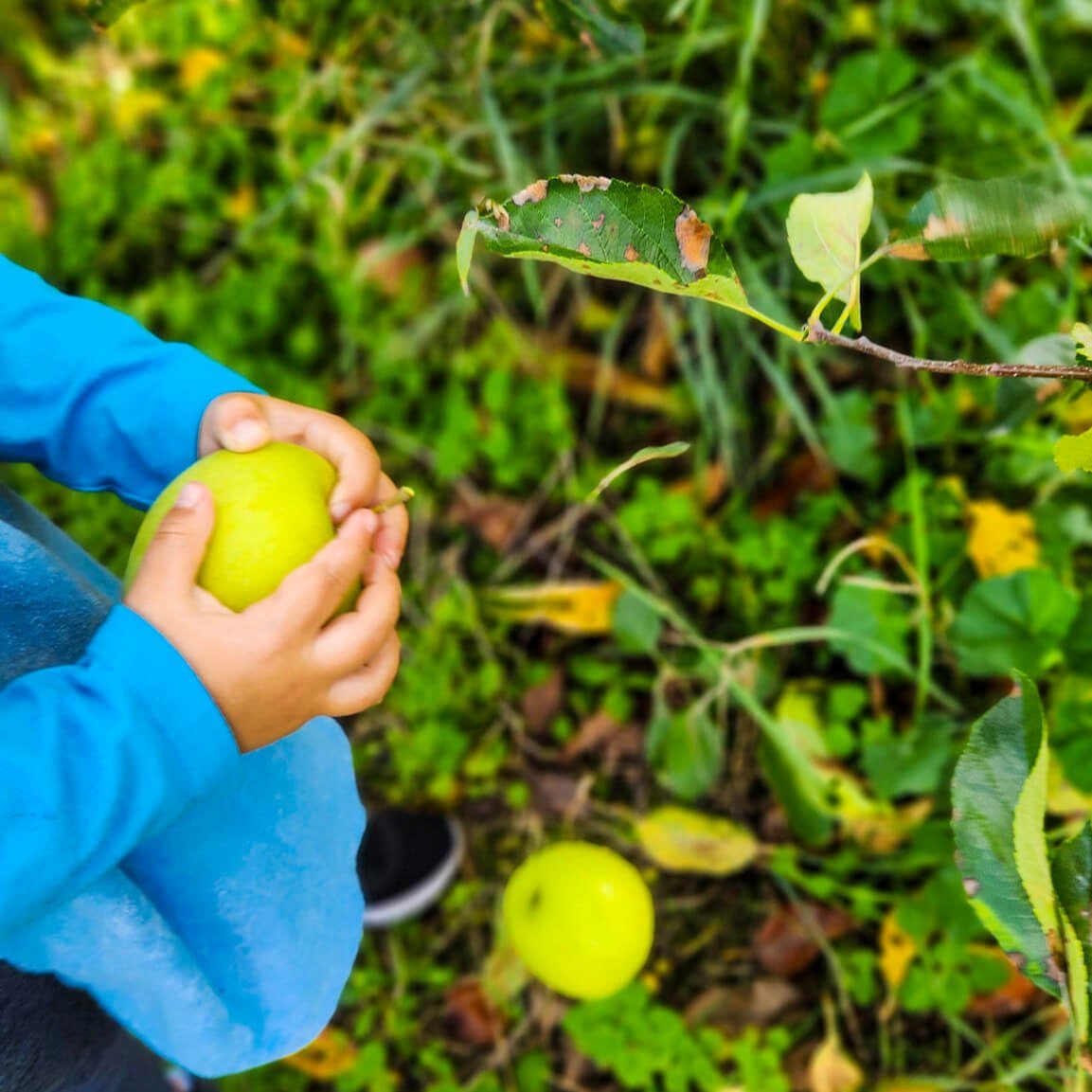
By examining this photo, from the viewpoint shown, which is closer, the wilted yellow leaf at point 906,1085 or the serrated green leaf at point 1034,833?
the serrated green leaf at point 1034,833

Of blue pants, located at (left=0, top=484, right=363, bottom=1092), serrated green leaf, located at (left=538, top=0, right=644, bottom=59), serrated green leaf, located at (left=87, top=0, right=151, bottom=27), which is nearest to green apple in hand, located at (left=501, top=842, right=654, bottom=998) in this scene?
blue pants, located at (left=0, top=484, right=363, bottom=1092)

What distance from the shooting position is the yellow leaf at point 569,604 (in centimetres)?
162

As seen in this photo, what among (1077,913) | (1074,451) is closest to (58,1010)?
(1077,913)

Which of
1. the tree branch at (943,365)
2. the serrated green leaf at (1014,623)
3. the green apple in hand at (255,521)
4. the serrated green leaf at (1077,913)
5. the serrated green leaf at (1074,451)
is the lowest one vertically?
the serrated green leaf at (1014,623)

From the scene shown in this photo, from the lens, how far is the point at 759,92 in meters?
1.55

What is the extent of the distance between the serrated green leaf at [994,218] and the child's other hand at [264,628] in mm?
475

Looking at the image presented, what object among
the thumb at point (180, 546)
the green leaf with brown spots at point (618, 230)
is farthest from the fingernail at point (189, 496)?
the green leaf with brown spots at point (618, 230)

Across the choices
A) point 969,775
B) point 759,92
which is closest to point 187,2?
point 759,92

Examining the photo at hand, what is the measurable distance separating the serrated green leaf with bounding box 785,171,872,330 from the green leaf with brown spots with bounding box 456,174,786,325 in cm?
5

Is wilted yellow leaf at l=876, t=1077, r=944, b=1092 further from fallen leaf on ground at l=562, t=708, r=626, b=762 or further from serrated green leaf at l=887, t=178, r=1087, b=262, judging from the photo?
serrated green leaf at l=887, t=178, r=1087, b=262

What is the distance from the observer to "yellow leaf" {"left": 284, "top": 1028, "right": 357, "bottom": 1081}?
1.45 meters

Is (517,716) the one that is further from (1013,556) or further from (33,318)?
→ (33,318)

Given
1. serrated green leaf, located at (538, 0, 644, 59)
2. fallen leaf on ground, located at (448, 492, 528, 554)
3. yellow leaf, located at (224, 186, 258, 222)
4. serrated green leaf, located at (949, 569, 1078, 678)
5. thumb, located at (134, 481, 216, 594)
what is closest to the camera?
thumb, located at (134, 481, 216, 594)

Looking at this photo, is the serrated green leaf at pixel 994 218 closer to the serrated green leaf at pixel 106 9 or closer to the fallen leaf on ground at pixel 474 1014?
the serrated green leaf at pixel 106 9
